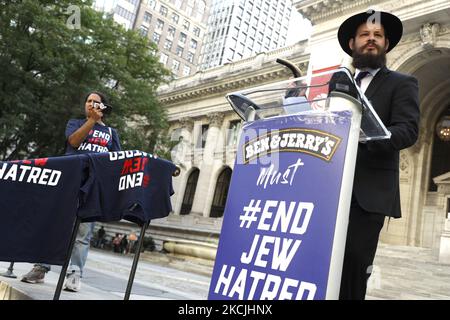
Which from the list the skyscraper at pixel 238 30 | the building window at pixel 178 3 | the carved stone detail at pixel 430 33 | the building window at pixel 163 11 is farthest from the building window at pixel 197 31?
the carved stone detail at pixel 430 33

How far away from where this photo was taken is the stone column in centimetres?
3275

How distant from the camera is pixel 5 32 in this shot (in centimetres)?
1720

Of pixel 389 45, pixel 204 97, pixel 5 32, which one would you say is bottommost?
pixel 389 45

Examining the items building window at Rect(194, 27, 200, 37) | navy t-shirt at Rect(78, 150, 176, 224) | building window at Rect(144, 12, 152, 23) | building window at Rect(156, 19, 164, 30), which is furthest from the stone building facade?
building window at Rect(194, 27, 200, 37)

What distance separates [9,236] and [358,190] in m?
2.38

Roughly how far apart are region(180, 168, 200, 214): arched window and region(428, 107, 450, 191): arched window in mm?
18543

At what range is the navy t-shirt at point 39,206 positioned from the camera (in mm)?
3016

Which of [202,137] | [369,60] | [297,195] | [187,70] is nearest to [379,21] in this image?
[369,60]

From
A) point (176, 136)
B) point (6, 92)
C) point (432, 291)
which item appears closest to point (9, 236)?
point (432, 291)

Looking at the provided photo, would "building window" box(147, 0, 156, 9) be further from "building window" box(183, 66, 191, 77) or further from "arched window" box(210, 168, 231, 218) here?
"arched window" box(210, 168, 231, 218)

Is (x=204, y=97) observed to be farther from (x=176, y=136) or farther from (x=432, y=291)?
(x=432, y=291)

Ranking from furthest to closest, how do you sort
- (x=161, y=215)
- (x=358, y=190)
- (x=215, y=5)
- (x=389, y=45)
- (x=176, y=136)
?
(x=215, y=5) < (x=176, y=136) < (x=161, y=215) < (x=389, y=45) < (x=358, y=190)

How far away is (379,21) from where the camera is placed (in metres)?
2.59

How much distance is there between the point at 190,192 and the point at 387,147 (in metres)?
33.7
